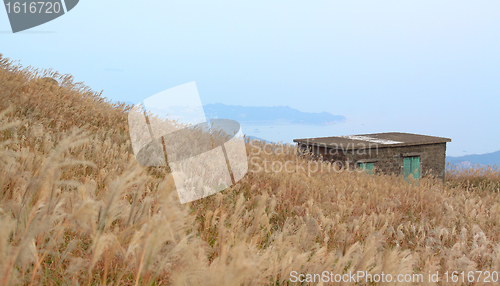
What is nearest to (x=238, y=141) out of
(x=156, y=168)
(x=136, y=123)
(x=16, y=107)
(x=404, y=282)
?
(x=136, y=123)

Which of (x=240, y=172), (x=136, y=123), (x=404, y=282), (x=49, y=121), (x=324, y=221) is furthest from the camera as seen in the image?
(x=136, y=123)

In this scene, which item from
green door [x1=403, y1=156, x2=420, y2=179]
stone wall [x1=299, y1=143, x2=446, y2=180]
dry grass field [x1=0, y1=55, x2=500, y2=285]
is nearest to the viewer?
dry grass field [x1=0, y1=55, x2=500, y2=285]

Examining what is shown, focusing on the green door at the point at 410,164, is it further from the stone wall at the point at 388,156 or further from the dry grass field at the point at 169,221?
the dry grass field at the point at 169,221

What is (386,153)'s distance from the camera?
1551 centimetres

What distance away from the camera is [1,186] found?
202cm

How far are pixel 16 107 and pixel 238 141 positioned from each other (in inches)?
170

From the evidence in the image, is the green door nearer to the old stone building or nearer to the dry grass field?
the old stone building

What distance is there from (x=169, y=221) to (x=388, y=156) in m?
15.7

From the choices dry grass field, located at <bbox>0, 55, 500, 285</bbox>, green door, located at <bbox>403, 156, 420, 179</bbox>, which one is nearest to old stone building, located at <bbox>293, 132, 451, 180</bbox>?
green door, located at <bbox>403, 156, 420, 179</bbox>

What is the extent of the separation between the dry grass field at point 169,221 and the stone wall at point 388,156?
25.3ft

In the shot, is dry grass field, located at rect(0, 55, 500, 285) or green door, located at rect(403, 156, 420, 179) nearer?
dry grass field, located at rect(0, 55, 500, 285)

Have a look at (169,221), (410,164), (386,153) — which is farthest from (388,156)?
(169,221)

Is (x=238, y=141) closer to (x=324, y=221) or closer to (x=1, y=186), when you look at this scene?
(x=324, y=221)

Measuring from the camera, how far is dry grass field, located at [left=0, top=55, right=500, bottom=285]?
1420 mm
